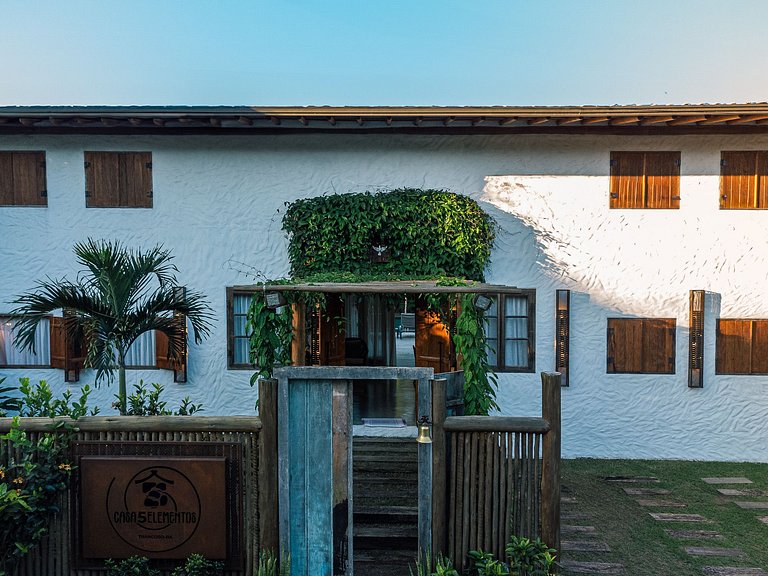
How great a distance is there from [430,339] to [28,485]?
5820 mm

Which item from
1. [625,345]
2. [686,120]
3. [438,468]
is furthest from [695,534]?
[686,120]

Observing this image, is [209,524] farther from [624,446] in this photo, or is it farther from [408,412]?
[624,446]

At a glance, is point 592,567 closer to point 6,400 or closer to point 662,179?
point 662,179

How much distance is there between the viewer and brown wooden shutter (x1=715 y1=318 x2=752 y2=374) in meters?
9.17

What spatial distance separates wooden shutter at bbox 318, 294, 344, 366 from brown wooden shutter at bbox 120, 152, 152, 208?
3.48m

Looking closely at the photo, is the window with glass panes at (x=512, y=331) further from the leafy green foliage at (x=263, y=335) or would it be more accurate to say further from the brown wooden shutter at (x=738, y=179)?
the leafy green foliage at (x=263, y=335)

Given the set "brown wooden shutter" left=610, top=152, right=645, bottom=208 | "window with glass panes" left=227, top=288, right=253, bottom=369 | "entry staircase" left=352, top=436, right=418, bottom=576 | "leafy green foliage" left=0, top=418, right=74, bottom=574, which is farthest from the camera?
"window with glass panes" left=227, top=288, right=253, bottom=369

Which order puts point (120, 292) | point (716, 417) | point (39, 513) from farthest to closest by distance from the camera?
point (716, 417) → point (120, 292) → point (39, 513)

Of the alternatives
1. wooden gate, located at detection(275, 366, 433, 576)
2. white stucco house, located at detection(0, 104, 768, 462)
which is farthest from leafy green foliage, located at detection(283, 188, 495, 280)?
wooden gate, located at detection(275, 366, 433, 576)

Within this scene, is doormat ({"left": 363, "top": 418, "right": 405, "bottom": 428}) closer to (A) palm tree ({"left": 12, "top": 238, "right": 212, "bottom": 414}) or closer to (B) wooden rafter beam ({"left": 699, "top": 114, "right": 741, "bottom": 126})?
(A) palm tree ({"left": 12, "top": 238, "right": 212, "bottom": 414})

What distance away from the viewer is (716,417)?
9211mm

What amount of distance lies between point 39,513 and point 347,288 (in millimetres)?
3596

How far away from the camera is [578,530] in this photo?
21.8 feet

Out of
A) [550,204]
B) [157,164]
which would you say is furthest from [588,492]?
[157,164]
